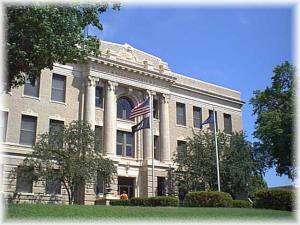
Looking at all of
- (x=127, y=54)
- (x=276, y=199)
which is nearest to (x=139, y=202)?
(x=276, y=199)

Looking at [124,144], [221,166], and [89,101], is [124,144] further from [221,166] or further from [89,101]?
[221,166]

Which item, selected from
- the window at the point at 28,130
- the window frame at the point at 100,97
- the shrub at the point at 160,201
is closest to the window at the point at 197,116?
the window frame at the point at 100,97

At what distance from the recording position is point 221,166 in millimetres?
34750

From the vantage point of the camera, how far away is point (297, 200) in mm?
19875

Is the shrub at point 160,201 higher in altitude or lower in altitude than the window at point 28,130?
lower

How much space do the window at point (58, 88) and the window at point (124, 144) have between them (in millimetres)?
5838

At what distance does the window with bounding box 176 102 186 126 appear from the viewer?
1646 inches

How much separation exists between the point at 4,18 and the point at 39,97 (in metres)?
17.7

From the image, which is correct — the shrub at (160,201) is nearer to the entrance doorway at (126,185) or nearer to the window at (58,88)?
the entrance doorway at (126,185)

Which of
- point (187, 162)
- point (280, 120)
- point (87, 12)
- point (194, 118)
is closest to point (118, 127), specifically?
point (187, 162)

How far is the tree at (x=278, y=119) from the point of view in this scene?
3622 cm

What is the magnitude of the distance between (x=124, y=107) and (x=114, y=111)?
7.64 ft

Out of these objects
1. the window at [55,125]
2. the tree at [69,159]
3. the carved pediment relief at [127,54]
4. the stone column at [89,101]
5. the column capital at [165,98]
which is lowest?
the tree at [69,159]

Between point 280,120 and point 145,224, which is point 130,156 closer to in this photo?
point 280,120
